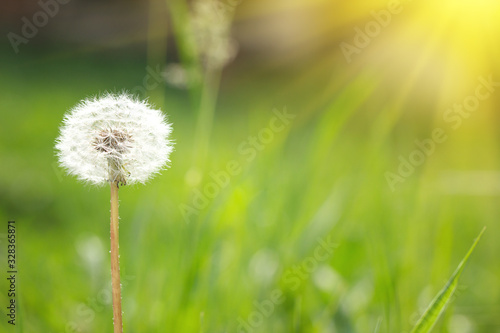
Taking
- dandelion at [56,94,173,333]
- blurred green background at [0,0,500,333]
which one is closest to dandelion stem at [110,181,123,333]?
dandelion at [56,94,173,333]

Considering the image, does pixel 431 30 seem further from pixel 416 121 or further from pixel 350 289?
pixel 350 289

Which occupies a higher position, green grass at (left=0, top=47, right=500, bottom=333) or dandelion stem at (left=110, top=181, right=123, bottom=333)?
green grass at (left=0, top=47, right=500, bottom=333)

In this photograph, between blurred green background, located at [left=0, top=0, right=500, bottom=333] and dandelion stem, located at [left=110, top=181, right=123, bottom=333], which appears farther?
blurred green background, located at [left=0, top=0, right=500, bottom=333]

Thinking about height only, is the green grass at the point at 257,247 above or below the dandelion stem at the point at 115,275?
above

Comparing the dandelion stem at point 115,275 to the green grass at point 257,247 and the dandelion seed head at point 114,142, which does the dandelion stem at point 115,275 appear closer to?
the dandelion seed head at point 114,142

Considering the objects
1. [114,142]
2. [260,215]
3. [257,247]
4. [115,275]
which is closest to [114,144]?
[114,142]

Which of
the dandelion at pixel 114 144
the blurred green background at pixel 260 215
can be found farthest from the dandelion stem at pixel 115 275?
the blurred green background at pixel 260 215

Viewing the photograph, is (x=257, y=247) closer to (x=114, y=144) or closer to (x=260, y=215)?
(x=260, y=215)

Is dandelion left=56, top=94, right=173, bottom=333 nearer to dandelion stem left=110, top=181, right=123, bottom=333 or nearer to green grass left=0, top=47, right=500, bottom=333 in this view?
dandelion stem left=110, top=181, right=123, bottom=333
